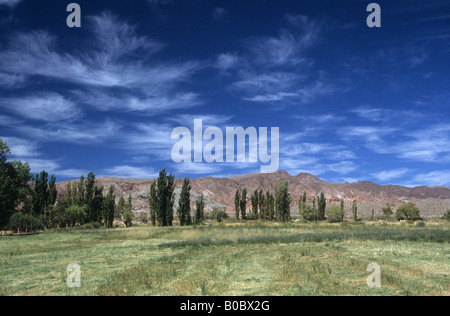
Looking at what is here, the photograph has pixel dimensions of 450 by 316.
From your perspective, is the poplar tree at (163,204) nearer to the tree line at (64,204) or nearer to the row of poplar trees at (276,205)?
the tree line at (64,204)

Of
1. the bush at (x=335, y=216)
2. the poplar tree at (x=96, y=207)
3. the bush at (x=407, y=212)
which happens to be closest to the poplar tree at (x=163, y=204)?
the poplar tree at (x=96, y=207)

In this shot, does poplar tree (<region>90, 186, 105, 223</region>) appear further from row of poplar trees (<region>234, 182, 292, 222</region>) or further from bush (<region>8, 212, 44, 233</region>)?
row of poplar trees (<region>234, 182, 292, 222</region>)

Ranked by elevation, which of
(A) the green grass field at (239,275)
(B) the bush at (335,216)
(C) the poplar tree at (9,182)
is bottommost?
(B) the bush at (335,216)

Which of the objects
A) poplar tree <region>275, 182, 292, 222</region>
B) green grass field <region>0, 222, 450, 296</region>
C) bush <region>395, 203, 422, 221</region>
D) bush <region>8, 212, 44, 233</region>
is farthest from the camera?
bush <region>395, 203, 422, 221</region>

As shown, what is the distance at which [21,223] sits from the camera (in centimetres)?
5959

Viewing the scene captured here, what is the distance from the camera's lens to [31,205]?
76.9 metres

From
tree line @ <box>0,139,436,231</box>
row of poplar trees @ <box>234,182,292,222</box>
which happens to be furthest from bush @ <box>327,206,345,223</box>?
tree line @ <box>0,139,436,231</box>

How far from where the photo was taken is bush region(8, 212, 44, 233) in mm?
58250

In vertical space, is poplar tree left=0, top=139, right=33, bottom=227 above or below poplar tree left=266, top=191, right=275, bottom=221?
above

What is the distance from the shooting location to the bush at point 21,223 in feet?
191

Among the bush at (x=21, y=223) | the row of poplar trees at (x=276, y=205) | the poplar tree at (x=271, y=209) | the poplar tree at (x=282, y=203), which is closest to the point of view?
the bush at (x=21, y=223)

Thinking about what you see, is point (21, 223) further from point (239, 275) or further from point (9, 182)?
point (239, 275)

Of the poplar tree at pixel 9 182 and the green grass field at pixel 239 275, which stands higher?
the poplar tree at pixel 9 182
